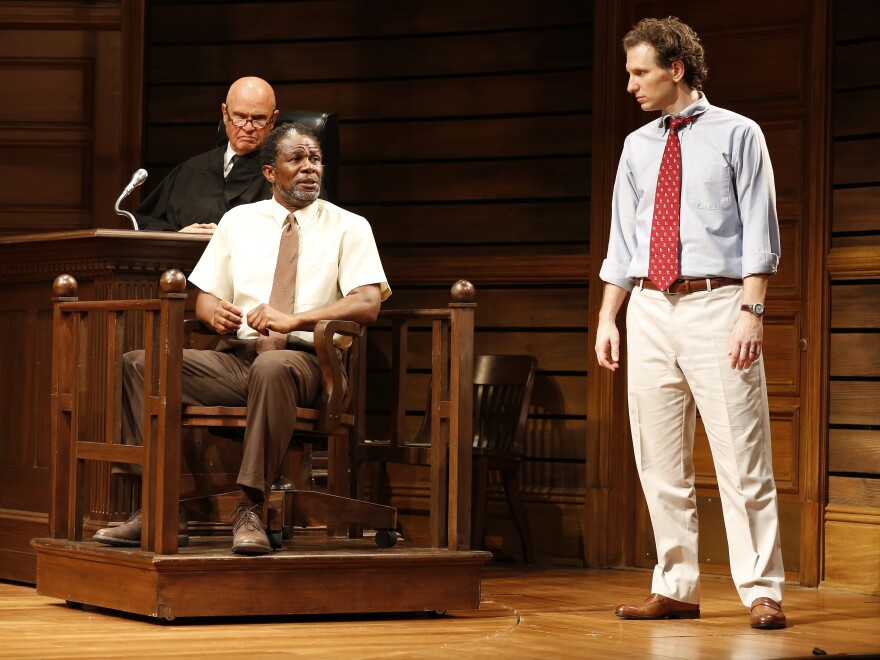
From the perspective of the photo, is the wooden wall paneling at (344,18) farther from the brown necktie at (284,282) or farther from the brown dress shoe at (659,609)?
the brown dress shoe at (659,609)

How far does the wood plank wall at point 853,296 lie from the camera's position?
5055 mm

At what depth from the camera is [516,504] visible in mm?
5648

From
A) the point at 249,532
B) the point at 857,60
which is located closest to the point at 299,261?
the point at 249,532

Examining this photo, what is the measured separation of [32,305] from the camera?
15.5ft

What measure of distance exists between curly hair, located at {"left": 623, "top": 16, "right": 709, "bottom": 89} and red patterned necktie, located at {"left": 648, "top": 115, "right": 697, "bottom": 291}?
0.50 ft

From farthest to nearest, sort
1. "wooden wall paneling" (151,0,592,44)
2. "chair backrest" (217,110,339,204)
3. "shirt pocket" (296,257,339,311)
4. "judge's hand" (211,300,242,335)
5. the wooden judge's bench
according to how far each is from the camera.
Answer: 1. "wooden wall paneling" (151,0,592,44)
2. "chair backrest" (217,110,339,204)
3. the wooden judge's bench
4. "shirt pocket" (296,257,339,311)
5. "judge's hand" (211,300,242,335)

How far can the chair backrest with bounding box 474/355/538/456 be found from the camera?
18.7 feet

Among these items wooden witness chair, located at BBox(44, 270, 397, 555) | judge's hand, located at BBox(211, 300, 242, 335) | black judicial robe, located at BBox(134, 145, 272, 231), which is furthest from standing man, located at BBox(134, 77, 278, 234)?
judge's hand, located at BBox(211, 300, 242, 335)

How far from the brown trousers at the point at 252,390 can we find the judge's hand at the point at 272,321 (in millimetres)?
74

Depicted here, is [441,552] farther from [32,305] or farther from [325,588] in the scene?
[32,305]

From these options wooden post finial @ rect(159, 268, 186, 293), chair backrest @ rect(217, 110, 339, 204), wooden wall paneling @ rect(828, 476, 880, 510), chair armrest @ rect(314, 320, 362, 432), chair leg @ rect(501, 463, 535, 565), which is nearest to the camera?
wooden post finial @ rect(159, 268, 186, 293)

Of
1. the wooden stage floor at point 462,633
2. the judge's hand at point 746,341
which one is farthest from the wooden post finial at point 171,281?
the judge's hand at point 746,341

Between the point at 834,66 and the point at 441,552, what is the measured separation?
7.97ft

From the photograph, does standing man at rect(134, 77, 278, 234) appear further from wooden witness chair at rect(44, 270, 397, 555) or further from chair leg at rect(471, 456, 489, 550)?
chair leg at rect(471, 456, 489, 550)
